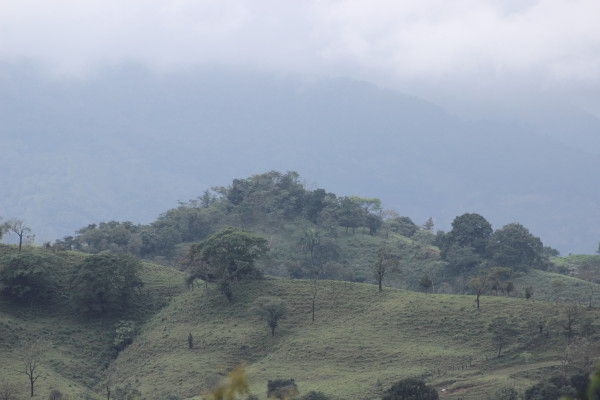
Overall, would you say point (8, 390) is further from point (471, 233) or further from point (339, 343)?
point (471, 233)

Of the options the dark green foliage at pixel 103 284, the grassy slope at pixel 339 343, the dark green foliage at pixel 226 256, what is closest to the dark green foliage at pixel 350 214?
the dark green foliage at pixel 226 256

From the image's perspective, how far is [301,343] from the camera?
73625 mm

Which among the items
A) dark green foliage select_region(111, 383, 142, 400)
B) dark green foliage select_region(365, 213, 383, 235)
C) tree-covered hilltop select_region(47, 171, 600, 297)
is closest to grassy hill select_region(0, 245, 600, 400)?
dark green foliage select_region(111, 383, 142, 400)

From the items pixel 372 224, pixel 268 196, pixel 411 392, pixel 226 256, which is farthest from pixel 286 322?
pixel 372 224

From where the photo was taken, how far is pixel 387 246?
4966 inches

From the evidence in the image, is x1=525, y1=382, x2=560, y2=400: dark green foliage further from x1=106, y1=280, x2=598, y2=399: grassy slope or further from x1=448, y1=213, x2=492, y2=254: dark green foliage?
x1=448, y1=213, x2=492, y2=254: dark green foliage

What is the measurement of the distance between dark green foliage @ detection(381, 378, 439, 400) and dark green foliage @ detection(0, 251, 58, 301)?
4851 centimetres

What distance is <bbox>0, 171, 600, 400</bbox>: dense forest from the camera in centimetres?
6269

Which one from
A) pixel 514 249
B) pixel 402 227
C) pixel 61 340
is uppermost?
pixel 402 227

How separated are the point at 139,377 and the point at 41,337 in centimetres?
1381

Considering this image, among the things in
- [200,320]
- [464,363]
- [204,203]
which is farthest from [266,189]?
[464,363]

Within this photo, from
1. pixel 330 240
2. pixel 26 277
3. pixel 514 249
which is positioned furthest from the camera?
pixel 330 240

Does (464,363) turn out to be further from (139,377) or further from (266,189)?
(266,189)

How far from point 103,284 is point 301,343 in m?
25.4
